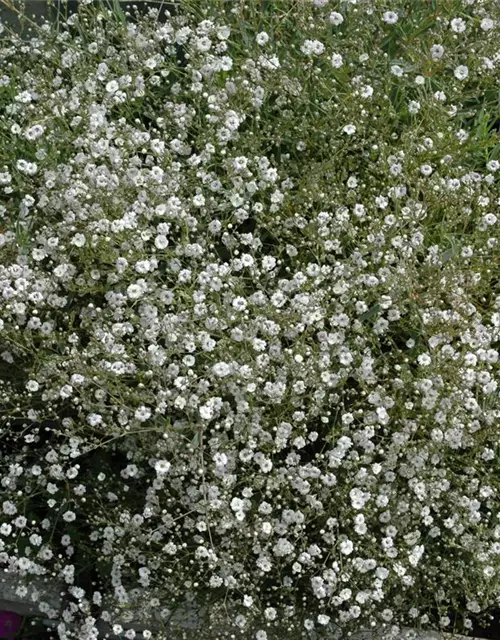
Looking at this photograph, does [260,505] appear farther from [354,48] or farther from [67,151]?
[354,48]

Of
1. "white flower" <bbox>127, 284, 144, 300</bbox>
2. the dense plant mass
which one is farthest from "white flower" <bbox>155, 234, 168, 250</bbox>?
"white flower" <bbox>127, 284, 144, 300</bbox>

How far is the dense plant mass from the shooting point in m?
2.45

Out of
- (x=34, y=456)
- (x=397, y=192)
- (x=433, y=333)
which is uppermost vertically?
(x=397, y=192)

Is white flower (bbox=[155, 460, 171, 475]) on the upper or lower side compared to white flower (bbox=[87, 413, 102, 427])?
lower

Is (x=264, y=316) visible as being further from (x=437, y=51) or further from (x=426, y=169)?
(x=437, y=51)

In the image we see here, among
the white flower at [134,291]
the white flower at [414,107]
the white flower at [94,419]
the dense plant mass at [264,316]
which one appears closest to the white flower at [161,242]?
the dense plant mass at [264,316]

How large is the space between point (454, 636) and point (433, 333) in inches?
36.7

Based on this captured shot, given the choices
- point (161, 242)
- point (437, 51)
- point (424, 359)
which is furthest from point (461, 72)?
point (161, 242)

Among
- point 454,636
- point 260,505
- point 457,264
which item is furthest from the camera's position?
point 454,636

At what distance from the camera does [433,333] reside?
8.22ft

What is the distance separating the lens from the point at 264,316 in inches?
98.0

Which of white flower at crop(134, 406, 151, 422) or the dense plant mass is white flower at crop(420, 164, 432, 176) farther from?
white flower at crop(134, 406, 151, 422)

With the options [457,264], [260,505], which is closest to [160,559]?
[260,505]

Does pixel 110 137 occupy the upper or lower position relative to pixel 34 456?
upper
